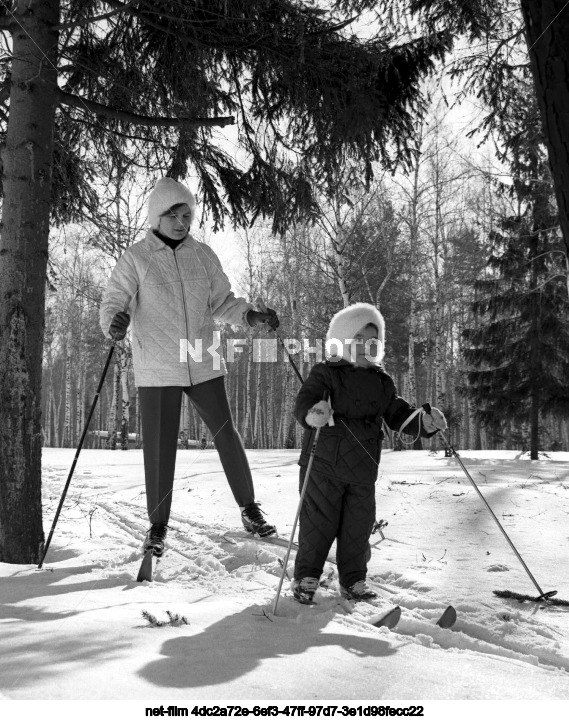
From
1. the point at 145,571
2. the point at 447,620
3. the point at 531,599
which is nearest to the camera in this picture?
the point at 447,620

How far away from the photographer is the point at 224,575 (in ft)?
11.2

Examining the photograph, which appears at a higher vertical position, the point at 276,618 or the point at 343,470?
the point at 343,470

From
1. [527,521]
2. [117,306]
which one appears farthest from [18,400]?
A: [527,521]

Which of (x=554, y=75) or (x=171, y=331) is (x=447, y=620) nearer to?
(x=171, y=331)

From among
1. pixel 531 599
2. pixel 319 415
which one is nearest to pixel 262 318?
pixel 319 415

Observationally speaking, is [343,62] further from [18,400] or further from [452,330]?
[452,330]

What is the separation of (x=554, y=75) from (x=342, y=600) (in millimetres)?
2665

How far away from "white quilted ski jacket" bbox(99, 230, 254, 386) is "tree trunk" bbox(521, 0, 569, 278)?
2074 mm

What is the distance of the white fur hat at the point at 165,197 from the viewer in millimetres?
3799

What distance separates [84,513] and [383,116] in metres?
4.20

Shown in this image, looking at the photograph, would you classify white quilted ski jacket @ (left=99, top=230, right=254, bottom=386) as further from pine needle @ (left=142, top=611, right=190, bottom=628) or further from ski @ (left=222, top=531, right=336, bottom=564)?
pine needle @ (left=142, top=611, right=190, bottom=628)

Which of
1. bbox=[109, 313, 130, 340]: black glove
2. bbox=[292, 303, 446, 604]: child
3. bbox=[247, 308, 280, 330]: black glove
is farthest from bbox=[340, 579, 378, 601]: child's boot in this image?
bbox=[109, 313, 130, 340]: black glove

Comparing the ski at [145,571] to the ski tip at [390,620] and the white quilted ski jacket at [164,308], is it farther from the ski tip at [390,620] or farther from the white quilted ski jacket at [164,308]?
the ski tip at [390,620]

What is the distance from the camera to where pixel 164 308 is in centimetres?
376
